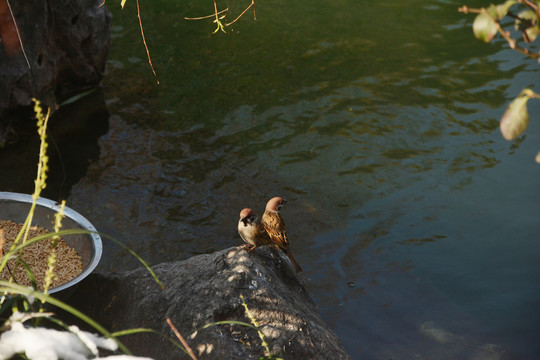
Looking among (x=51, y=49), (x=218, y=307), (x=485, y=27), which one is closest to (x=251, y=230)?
(x=218, y=307)

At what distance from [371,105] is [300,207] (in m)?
2.63

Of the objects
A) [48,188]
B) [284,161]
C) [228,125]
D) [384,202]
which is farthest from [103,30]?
[384,202]

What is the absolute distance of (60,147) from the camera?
7.15 m

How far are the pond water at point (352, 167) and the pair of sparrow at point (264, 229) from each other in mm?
1416

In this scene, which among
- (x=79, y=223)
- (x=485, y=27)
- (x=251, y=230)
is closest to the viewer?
(x=485, y=27)

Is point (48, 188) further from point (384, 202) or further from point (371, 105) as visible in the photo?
point (371, 105)

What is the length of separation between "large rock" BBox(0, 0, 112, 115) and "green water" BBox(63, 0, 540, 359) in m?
0.53

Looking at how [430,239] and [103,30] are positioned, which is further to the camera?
[103,30]

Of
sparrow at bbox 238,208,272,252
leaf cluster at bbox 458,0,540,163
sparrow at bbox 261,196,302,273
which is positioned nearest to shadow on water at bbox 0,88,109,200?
sparrow at bbox 261,196,302,273

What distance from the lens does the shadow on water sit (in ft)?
21.0

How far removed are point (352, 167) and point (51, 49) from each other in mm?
4111

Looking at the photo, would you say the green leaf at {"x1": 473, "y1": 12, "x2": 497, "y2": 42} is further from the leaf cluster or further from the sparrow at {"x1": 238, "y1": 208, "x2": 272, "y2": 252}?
the sparrow at {"x1": 238, "y1": 208, "x2": 272, "y2": 252}

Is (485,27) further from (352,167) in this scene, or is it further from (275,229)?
Answer: (352,167)

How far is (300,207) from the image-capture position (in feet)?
21.2
